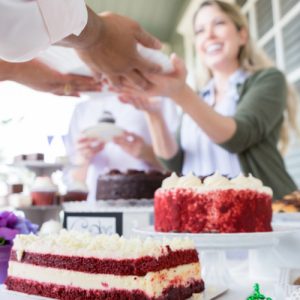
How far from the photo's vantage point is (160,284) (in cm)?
51

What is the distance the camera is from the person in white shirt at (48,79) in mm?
813

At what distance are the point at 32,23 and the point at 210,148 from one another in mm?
1011

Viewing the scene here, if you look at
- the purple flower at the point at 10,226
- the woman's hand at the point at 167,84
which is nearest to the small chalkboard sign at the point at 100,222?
the purple flower at the point at 10,226

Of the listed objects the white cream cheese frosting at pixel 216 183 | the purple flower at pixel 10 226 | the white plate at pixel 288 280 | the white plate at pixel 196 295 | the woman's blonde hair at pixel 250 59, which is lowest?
the white plate at pixel 196 295

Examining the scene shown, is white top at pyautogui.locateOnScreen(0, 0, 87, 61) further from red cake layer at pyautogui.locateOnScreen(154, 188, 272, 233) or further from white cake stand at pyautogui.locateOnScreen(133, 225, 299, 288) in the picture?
red cake layer at pyautogui.locateOnScreen(154, 188, 272, 233)

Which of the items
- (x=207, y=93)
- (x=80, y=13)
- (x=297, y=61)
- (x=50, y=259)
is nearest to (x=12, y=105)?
(x=50, y=259)

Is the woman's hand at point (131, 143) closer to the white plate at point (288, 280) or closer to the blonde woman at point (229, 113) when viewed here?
the blonde woman at point (229, 113)

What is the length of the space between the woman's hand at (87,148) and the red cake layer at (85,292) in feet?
2.45

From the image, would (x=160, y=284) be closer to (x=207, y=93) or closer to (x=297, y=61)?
(x=207, y=93)

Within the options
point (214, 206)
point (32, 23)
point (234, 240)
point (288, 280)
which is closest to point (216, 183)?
point (214, 206)

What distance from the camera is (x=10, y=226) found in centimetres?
71

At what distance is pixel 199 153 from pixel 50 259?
85cm

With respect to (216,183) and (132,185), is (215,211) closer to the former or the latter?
(216,183)

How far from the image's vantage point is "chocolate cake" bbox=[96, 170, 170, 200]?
3.80ft
